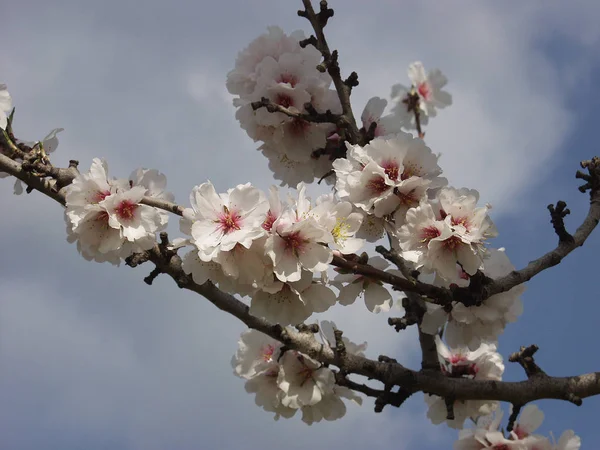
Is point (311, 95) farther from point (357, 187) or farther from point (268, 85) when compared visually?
point (357, 187)

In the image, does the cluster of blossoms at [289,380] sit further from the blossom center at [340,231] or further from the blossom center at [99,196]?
the blossom center at [99,196]

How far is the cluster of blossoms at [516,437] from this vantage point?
3.38 metres

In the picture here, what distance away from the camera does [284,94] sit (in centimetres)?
350

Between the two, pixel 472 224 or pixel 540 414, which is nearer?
pixel 472 224

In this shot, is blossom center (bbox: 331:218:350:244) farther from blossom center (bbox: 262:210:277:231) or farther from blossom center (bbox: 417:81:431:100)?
blossom center (bbox: 417:81:431:100)

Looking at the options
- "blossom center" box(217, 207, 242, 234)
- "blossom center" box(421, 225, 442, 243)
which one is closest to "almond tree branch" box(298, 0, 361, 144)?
"blossom center" box(421, 225, 442, 243)

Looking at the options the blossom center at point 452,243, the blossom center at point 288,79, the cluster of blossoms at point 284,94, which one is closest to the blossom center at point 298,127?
the cluster of blossoms at point 284,94

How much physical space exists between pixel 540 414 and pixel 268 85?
256 centimetres

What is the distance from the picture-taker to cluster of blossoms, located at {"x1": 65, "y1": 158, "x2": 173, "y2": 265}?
268 cm

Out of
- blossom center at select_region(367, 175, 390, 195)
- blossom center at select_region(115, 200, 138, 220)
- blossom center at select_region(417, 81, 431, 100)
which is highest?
blossom center at select_region(417, 81, 431, 100)

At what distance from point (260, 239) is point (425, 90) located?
5.45 meters

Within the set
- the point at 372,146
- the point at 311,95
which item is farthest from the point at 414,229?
the point at 311,95

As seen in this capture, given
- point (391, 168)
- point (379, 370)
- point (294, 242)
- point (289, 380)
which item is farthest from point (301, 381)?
point (294, 242)

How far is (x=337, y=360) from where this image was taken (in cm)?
334
